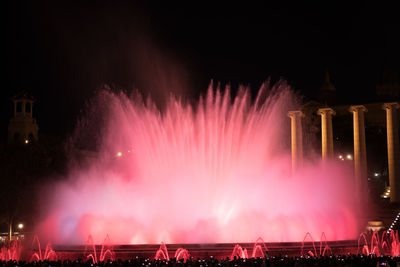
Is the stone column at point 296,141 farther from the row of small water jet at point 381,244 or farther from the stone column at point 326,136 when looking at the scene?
the row of small water jet at point 381,244

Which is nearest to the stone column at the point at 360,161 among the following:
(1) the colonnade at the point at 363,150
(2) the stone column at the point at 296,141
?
(1) the colonnade at the point at 363,150

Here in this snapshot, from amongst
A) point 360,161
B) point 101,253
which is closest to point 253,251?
point 101,253

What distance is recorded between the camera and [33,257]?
3045 centimetres

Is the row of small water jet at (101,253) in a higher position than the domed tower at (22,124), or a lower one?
lower

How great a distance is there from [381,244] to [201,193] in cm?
1321

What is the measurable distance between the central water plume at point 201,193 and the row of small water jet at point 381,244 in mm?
1995

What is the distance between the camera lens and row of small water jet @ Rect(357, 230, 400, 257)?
30869mm

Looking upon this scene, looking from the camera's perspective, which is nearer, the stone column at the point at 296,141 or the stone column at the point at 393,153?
the stone column at the point at 393,153

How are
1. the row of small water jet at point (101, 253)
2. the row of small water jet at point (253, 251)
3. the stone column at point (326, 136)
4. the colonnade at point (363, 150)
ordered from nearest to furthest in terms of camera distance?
the row of small water jet at point (253, 251), the row of small water jet at point (101, 253), the colonnade at point (363, 150), the stone column at point (326, 136)

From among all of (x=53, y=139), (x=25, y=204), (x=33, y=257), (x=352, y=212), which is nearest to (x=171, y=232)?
(x=33, y=257)

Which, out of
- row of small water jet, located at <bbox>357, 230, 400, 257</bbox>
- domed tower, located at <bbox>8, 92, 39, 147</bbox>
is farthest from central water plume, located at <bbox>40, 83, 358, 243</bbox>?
domed tower, located at <bbox>8, 92, 39, 147</bbox>

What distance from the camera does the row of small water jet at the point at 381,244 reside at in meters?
30.9

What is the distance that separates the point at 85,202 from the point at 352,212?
22318 millimetres

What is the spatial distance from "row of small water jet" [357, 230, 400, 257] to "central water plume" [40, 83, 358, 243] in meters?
1.99
